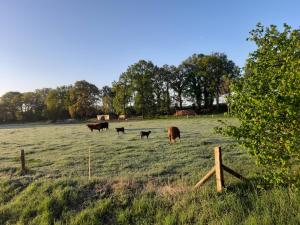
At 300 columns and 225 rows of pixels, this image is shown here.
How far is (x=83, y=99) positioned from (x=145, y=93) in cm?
2185

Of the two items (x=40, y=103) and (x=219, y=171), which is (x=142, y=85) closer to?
(x=40, y=103)

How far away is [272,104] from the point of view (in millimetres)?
6203

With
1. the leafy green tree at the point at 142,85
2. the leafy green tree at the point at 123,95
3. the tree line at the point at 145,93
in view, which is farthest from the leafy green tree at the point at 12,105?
the leafy green tree at the point at 142,85

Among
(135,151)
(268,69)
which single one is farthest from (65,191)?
(135,151)

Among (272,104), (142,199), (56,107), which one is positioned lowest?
(142,199)

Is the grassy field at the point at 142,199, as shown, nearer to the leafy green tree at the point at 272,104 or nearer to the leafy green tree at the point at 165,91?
the leafy green tree at the point at 272,104

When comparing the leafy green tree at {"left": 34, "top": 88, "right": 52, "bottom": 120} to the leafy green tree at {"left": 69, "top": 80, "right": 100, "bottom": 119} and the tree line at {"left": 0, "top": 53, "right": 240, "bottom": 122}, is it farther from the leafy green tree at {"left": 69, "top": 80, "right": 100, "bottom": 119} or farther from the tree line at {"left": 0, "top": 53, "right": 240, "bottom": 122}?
the leafy green tree at {"left": 69, "top": 80, "right": 100, "bottom": 119}

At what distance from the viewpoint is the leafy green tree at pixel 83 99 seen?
9275 centimetres

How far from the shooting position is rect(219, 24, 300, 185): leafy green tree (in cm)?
608

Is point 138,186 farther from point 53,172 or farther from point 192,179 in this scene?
point 53,172

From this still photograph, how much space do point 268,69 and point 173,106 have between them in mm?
87165

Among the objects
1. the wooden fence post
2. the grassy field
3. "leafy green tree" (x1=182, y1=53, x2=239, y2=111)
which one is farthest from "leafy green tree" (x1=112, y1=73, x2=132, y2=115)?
the wooden fence post

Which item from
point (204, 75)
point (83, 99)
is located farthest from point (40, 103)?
point (204, 75)

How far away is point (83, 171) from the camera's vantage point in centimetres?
1296
